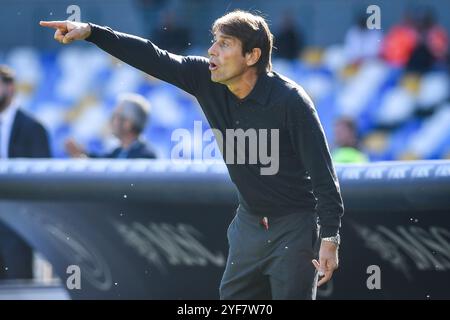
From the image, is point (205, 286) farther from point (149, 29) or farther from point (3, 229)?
point (149, 29)

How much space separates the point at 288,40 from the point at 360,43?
0.97 m

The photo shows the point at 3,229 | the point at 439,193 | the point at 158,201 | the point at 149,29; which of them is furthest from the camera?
the point at 149,29

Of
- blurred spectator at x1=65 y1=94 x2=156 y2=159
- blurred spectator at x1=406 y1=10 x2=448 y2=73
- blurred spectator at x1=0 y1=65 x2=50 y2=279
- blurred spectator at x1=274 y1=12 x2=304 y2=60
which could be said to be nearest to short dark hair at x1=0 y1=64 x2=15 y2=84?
blurred spectator at x1=0 y1=65 x2=50 y2=279

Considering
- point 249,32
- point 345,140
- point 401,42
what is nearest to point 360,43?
point 401,42

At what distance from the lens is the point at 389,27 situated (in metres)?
14.3

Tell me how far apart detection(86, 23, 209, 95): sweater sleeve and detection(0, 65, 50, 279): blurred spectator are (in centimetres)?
382

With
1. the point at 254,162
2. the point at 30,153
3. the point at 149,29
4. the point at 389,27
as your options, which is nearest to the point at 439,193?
the point at 254,162

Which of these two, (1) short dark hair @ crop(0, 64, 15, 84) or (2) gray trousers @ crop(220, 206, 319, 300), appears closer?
(2) gray trousers @ crop(220, 206, 319, 300)

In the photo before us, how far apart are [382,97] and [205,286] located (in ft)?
24.1

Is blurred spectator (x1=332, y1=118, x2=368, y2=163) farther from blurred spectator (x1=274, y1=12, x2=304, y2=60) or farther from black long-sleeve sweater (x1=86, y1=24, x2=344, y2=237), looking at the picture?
blurred spectator (x1=274, y1=12, x2=304, y2=60)

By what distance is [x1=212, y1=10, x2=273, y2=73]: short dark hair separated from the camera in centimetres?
593

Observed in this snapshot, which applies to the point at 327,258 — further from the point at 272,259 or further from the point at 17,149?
the point at 17,149

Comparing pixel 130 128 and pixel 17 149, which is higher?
pixel 130 128

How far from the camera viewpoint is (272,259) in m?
5.82
